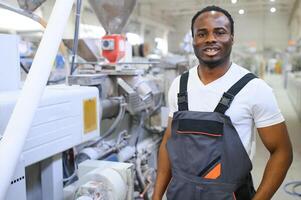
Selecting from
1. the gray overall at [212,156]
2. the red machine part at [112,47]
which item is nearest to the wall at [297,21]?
the red machine part at [112,47]

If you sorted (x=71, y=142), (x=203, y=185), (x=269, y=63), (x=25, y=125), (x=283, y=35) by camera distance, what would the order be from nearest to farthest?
(x=25, y=125)
(x=203, y=185)
(x=71, y=142)
(x=269, y=63)
(x=283, y=35)

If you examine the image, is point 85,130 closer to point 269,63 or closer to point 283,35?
point 269,63

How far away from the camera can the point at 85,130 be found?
1.39 m

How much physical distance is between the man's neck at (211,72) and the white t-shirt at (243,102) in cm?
1

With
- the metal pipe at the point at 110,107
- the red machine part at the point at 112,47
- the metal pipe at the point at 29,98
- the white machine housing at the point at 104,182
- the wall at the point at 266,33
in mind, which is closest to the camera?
the metal pipe at the point at 29,98

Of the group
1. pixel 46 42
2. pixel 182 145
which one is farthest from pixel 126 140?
pixel 46 42

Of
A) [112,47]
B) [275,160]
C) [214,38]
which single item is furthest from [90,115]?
[112,47]

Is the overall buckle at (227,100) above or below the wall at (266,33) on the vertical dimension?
below

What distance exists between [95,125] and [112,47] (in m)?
1.06

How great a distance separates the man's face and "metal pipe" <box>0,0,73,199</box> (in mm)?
600

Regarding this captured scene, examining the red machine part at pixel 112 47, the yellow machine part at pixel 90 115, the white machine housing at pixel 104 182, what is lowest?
the white machine housing at pixel 104 182

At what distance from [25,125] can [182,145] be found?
718 millimetres

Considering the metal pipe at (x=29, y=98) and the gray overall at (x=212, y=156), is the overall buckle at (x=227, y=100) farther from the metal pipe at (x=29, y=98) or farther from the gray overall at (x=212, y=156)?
the metal pipe at (x=29, y=98)

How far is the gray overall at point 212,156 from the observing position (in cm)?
115
